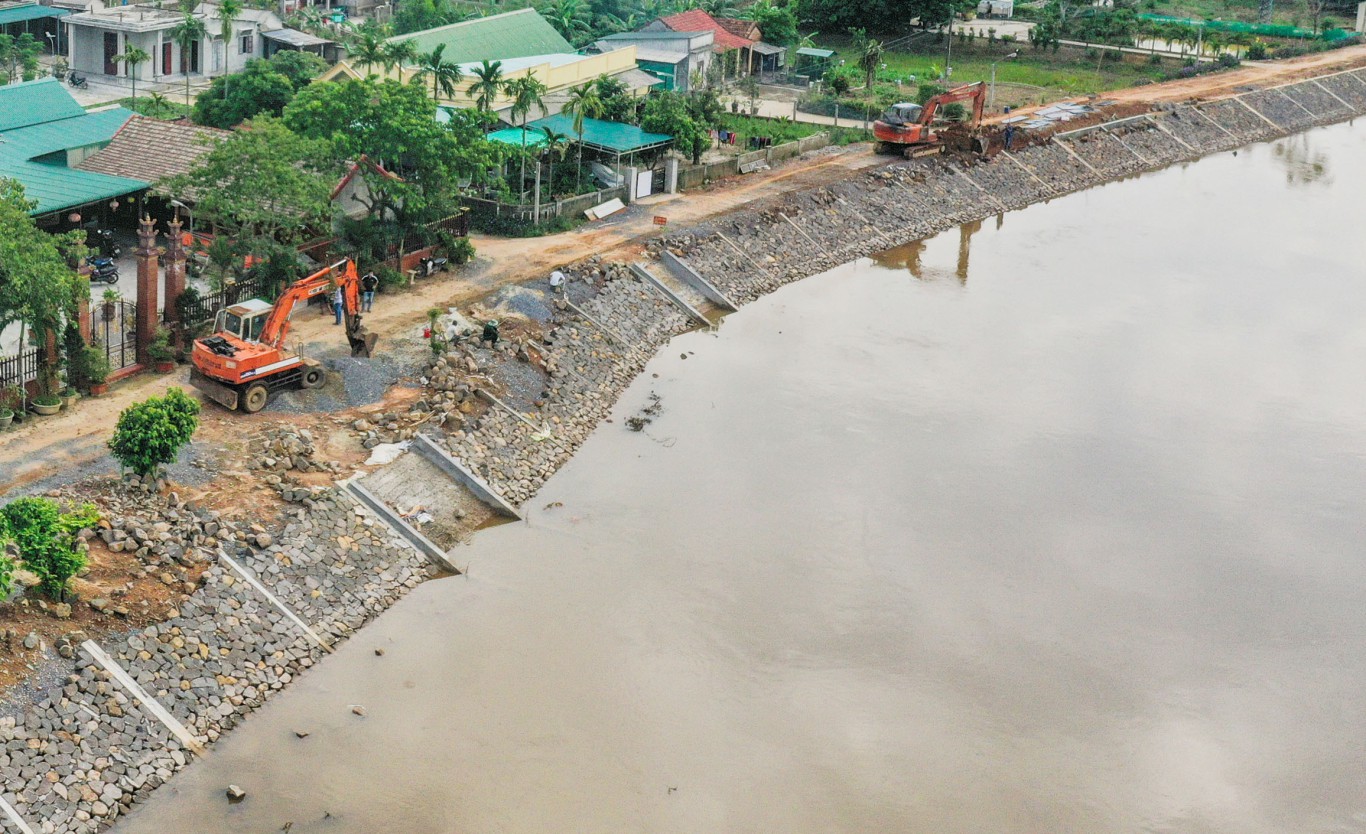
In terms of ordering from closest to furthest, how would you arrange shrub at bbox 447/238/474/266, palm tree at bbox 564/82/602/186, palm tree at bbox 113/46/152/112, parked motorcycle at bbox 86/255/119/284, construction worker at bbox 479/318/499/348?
1. construction worker at bbox 479/318/499/348
2. parked motorcycle at bbox 86/255/119/284
3. shrub at bbox 447/238/474/266
4. palm tree at bbox 564/82/602/186
5. palm tree at bbox 113/46/152/112

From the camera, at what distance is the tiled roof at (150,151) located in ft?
167

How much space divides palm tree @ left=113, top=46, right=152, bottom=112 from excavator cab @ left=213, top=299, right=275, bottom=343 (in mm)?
35651

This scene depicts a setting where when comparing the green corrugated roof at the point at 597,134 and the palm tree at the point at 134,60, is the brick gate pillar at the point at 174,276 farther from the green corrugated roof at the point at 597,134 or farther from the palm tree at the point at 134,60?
the palm tree at the point at 134,60

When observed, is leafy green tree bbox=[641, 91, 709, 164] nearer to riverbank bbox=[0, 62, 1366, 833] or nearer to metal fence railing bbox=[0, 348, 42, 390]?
riverbank bbox=[0, 62, 1366, 833]

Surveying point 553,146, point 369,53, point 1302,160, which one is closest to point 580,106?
point 553,146

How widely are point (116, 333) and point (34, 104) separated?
1843cm

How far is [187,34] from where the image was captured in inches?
2867

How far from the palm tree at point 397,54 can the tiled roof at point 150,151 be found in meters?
10.4

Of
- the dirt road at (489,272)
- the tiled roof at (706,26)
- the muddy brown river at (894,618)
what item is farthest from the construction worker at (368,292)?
the tiled roof at (706,26)

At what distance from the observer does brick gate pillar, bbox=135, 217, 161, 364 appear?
1500 inches

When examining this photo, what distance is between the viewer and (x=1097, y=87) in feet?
307

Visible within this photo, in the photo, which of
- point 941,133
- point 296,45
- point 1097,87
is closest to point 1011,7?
point 1097,87

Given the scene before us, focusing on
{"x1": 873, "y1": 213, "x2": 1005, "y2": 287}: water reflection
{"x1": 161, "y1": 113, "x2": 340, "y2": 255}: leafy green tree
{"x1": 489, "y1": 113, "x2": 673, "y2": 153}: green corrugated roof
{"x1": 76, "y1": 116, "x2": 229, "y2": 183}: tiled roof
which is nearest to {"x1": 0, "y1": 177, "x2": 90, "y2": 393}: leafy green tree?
{"x1": 161, "y1": 113, "x2": 340, "y2": 255}: leafy green tree

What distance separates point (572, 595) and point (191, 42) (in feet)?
181
